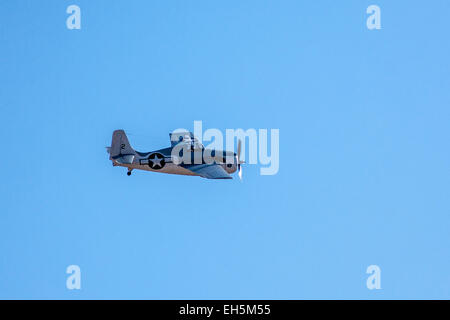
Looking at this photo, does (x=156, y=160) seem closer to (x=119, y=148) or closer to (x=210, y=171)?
(x=119, y=148)

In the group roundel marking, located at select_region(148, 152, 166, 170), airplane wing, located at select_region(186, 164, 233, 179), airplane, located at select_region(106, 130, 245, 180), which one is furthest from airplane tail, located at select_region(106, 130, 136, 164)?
airplane wing, located at select_region(186, 164, 233, 179)

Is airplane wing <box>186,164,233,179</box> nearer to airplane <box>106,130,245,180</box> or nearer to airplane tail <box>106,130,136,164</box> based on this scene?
airplane <box>106,130,245,180</box>

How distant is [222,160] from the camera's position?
250 feet

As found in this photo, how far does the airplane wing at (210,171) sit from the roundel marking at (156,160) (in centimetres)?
A: 226

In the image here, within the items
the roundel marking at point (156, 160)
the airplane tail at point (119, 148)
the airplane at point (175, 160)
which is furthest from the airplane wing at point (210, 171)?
Answer: the airplane tail at point (119, 148)

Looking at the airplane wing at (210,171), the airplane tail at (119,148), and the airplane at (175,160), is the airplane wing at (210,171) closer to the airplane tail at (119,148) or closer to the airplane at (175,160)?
the airplane at (175,160)

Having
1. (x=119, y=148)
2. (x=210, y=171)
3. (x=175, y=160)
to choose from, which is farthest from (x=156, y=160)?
(x=210, y=171)

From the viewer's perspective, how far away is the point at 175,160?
74.1m

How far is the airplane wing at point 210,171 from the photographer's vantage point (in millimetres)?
72250

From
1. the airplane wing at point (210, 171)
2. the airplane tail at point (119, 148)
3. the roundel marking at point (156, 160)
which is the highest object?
the airplane tail at point (119, 148)
